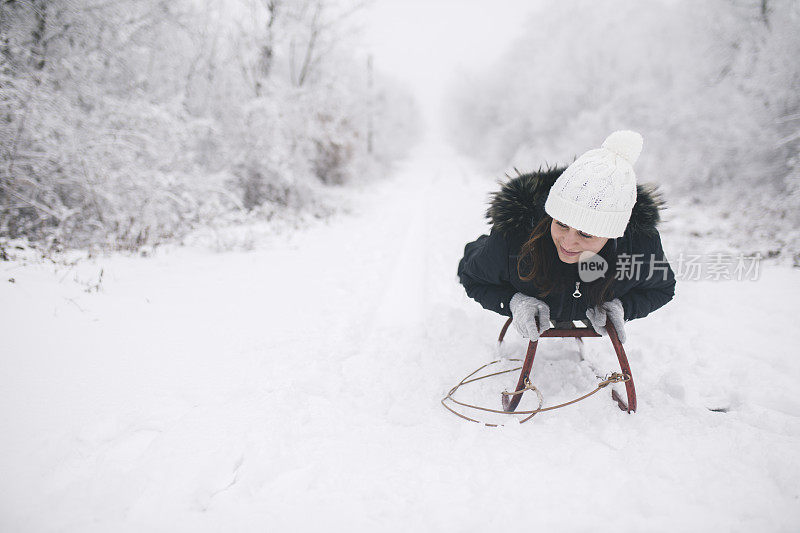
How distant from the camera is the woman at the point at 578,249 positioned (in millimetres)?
1714

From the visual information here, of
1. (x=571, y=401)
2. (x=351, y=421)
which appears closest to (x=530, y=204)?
(x=571, y=401)

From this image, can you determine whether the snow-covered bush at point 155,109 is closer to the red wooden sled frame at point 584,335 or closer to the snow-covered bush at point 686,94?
the red wooden sled frame at point 584,335

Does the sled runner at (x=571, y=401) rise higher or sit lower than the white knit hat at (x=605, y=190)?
lower

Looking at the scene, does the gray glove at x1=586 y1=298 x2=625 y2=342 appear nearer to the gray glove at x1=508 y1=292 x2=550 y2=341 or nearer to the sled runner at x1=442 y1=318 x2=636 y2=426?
the sled runner at x1=442 y1=318 x2=636 y2=426

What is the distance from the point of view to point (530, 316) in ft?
6.44

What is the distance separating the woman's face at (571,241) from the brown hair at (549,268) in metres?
0.06

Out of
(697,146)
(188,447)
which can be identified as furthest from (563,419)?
(697,146)

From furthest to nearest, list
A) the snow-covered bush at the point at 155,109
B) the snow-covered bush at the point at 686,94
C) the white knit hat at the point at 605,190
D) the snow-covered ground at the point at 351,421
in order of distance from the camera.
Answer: the snow-covered bush at the point at 686,94, the snow-covered bush at the point at 155,109, the white knit hat at the point at 605,190, the snow-covered ground at the point at 351,421

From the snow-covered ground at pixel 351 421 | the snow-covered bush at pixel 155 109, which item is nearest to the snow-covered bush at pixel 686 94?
the snow-covered ground at pixel 351 421

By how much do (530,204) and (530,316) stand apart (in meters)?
0.68

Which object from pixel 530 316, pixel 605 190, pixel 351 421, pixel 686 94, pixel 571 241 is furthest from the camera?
pixel 686 94

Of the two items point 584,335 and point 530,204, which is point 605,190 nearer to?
point 530,204

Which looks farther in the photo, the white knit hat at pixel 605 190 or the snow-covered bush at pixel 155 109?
the snow-covered bush at pixel 155 109

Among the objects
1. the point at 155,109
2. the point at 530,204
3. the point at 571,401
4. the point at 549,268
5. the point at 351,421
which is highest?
the point at 155,109
